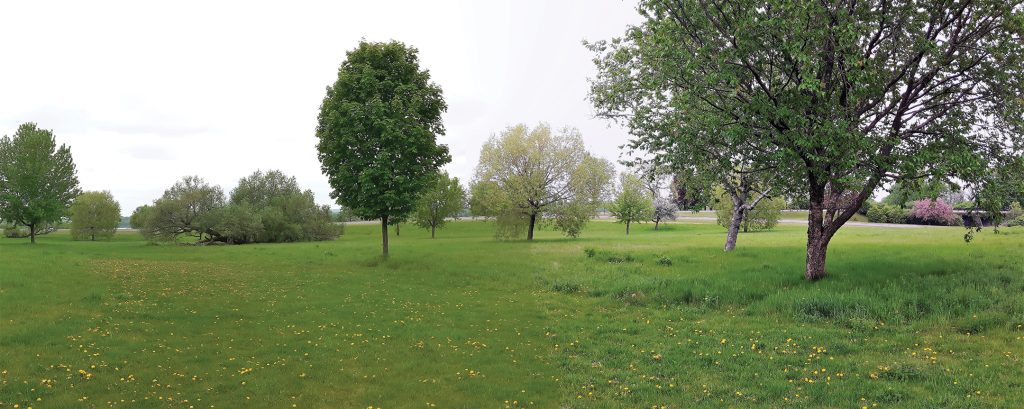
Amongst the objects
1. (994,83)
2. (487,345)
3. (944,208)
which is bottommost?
(487,345)

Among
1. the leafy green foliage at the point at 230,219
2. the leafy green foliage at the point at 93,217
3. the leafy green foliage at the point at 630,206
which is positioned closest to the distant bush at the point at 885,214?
the leafy green foliage at the point at 630,206

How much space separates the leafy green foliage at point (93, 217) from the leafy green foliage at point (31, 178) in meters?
18.1

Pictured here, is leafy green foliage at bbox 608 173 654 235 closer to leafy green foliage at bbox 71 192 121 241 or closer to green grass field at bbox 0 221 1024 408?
green grass field at bbox 0 221 1024 408

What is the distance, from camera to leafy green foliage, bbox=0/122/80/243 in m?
51.1

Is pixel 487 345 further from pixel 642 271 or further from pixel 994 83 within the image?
pixel 994 83

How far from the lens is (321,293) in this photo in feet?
71.0

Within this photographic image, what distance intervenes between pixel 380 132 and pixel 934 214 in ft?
206

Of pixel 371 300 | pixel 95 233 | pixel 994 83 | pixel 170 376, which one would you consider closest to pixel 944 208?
Answer: pixel 994 83

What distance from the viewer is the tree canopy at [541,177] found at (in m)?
50.8

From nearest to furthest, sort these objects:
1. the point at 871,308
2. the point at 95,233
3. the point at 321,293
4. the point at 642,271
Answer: the point at 871,308, the point at 321,293, the point at 642,271, the point at 95,233

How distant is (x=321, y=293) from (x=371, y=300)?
3089 millimetres

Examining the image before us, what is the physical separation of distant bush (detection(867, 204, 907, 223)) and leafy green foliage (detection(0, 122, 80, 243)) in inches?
3782

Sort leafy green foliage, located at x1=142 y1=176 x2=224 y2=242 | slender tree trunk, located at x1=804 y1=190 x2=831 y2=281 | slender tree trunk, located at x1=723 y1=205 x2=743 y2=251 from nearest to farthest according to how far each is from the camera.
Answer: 1. slender tree trunk, located at x1=804 y1=190 x2=831 y2=281
2. slender tree trunk, located at x1=723 y1=205 x2=743 y2=251
3. leafy green foliage, located at x1=142 y1=176 x2=224 y2=242

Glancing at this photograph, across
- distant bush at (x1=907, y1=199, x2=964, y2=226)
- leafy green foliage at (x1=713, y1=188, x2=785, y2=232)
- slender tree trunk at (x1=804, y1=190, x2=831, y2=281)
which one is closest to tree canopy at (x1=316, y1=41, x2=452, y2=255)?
slender tree trunk at (x1=804, y1=190, x2=831, y2=281)
